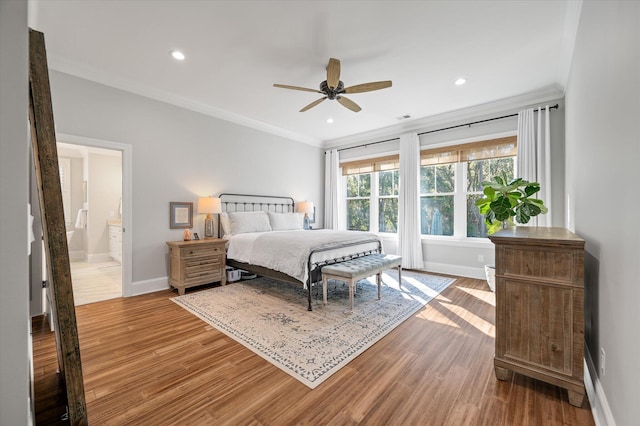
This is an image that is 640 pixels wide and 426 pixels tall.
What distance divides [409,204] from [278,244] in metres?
2.93

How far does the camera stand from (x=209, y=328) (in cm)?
275

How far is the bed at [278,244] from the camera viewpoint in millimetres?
3340

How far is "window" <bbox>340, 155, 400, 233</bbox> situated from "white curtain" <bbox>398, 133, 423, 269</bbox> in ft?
1.47

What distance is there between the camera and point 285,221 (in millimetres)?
5395

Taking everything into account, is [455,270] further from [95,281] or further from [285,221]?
[95,281]

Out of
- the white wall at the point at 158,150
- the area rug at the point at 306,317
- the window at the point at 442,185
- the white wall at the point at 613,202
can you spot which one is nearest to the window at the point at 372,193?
the window at the point at 442,185

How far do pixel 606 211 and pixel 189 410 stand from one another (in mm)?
2783

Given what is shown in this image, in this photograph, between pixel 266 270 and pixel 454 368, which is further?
pixel 266 270

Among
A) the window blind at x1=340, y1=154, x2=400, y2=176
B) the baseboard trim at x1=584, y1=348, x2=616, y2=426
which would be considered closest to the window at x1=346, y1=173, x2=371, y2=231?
the window blind at x1=340, y1=154, x2=400, y2=176

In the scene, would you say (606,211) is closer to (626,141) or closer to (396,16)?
(626,141)

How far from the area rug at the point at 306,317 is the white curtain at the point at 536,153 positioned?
6.19ft

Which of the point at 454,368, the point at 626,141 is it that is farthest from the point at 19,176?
the point at 454,368

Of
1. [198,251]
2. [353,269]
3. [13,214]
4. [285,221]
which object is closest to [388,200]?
[285,221]

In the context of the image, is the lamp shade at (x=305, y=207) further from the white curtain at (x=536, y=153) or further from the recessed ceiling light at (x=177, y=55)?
the white curtain at (x=536, y=153)
